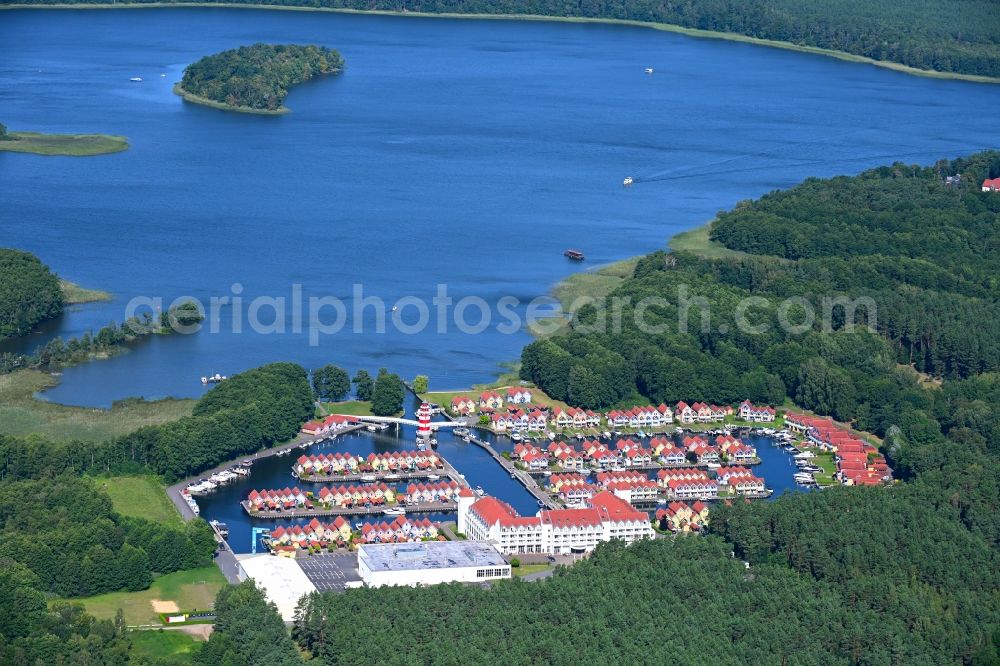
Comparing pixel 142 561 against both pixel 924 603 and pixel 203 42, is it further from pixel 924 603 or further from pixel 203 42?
pixel 203 42

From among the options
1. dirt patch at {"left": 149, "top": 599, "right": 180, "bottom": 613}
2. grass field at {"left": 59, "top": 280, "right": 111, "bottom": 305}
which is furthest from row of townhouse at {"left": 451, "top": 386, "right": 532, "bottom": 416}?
dirt patch at {"left": 149, "top": 599, "right": 180, "bottom": 613}

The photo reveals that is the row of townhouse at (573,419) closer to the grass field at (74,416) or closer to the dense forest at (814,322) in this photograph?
the dense forest at (814,322)

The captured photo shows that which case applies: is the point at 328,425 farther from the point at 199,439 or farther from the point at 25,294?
the point at 25,294

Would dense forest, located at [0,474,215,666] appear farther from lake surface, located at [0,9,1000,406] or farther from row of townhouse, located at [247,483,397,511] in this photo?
lake surface, located at [0,9,1000,406]

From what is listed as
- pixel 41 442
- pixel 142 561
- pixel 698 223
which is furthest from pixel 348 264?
pixel 142 561

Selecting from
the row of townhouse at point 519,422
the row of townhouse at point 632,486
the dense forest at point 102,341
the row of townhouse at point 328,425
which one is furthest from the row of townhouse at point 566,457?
the dense forest at point 102,341
